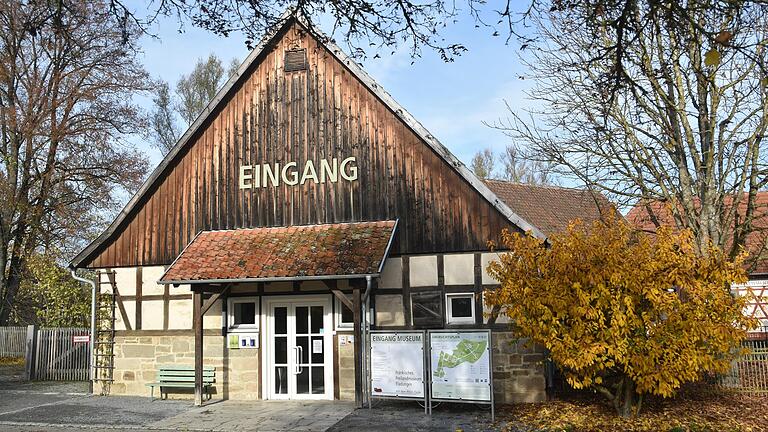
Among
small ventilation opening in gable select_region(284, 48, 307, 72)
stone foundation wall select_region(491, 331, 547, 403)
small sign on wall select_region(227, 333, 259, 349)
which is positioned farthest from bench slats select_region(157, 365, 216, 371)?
small ventilation opening in gable select_region(284, 48, 307, 72)

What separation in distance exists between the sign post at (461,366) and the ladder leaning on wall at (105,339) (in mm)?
7204

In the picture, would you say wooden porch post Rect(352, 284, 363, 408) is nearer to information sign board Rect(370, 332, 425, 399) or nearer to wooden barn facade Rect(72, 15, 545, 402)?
wooden barn facade Rect(72, 15, 545, 402)

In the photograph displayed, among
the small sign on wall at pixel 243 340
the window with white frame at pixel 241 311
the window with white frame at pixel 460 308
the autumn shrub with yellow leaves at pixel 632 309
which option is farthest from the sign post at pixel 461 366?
the window with white frame at pixel 241 311

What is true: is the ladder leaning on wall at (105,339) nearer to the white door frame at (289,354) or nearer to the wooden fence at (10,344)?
the white door frame at (289,354)

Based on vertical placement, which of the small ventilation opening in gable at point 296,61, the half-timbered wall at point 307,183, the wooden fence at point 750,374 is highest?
the small ventilation opening in gable at point 296,61

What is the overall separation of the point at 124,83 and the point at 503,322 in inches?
722

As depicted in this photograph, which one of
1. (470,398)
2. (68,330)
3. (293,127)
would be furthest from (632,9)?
(68,330)

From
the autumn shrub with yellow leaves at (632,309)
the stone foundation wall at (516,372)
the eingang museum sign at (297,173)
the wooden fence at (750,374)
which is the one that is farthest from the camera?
the eingang museum sign at (297,173)

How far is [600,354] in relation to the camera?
10281mm

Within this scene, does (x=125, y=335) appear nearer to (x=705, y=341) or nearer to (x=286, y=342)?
(x=286, y=342)

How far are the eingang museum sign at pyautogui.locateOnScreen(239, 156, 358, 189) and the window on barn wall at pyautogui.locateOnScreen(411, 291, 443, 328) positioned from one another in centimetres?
274

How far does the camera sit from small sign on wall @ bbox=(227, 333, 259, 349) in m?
14.0

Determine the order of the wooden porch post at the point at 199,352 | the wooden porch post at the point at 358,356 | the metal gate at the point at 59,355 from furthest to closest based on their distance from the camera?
the metal gate at the point at 59,355 < the wooden porch post at the point at 199,352 < the wooden porch post at the point at 358,356

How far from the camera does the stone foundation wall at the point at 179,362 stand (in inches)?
551
